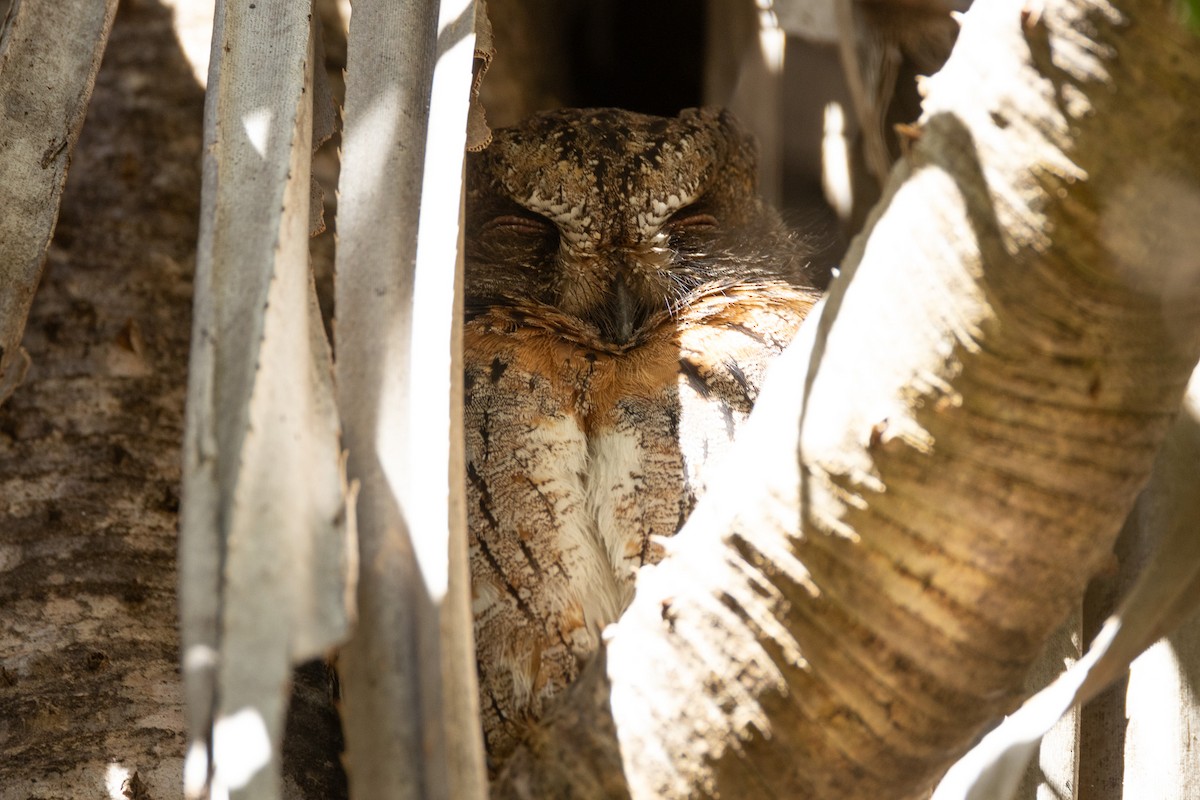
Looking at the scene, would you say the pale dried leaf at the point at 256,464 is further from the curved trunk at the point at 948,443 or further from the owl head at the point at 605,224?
the owl head at the point at 605,224

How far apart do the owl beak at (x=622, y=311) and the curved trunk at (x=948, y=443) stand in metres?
0.79

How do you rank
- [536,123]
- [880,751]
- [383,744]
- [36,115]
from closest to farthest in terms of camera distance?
Answer: [383,744]
[880,751]
[36,115]
[536,123]

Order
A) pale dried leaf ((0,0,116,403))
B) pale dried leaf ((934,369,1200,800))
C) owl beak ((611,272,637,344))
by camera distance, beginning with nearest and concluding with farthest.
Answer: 1. pale dried leaf ((934,369,1200,800))
2. pale dried leaf ((0,0,116,403))
3. owl beak ((611,272,637,344))

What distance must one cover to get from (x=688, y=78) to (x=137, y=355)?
2115mm

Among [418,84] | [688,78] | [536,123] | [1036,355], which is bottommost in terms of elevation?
[1036,355]

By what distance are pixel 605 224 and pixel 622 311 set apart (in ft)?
0.58

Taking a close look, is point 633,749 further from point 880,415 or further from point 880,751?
point 880,415

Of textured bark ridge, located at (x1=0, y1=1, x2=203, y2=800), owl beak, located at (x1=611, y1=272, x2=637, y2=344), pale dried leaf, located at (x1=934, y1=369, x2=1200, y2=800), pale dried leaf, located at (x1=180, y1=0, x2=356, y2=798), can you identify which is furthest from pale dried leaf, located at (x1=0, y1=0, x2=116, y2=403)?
pale dried leaf, located at (x1=934, y1=369, x2=1200, y2=800)

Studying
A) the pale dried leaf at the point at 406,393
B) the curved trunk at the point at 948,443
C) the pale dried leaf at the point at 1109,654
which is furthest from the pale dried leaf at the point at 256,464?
the pale dried leaf at the point at 1109,654

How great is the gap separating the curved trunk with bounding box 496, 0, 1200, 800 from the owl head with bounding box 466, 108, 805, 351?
86 cm

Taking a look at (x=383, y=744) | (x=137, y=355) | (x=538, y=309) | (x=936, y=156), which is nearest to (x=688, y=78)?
(x=538, y=309)

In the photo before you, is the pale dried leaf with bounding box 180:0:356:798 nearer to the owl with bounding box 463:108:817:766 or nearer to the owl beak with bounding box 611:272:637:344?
the owl with bounding box 463:108:817:766

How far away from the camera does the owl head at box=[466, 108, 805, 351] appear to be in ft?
6.32

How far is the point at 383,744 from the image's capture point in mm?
872
